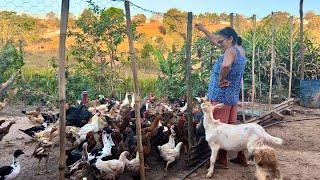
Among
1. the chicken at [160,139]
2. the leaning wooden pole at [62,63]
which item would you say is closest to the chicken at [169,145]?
the chicken at [160,139]

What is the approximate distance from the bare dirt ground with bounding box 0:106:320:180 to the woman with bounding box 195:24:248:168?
463 mm

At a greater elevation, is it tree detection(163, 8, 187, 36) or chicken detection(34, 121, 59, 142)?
tree detection(163, 8, 187, 36)

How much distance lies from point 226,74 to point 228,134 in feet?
3.01

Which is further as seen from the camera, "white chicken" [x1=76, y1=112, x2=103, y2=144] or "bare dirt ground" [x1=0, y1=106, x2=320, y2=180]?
"white chicken" [x1=76, y1=112, x2=103, y2=144]

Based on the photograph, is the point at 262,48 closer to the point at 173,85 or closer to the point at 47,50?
the point at 173,85

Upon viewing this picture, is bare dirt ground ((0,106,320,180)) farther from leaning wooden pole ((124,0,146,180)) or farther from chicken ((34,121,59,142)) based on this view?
leaning wooden pole ((124,0,146,180))

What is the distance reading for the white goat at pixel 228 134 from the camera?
20.7 ft

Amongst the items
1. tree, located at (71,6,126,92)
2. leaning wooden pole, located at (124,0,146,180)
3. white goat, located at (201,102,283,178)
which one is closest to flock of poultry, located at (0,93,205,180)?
leaning wooden pole, located at (124,0,146,180)

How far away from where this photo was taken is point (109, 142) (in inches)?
275

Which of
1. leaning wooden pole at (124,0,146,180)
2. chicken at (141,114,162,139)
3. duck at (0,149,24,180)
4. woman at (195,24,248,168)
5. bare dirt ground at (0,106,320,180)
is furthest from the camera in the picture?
chicken at (141,114,162,139)

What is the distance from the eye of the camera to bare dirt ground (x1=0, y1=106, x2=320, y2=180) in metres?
6.74

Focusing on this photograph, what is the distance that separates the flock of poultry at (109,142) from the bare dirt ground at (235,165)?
0.22 meters

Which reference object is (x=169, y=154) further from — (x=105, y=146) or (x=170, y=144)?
(x=105, y=146)

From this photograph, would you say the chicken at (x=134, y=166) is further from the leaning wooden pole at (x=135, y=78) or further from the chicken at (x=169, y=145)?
the chicken at (x=169, y=145)
